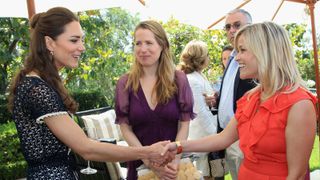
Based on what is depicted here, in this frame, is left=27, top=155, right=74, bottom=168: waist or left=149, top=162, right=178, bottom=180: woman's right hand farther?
left=149, top=162, right=178, bottom=180: woman's right hand

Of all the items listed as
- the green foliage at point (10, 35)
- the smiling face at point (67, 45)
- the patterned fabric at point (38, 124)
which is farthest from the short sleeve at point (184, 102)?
the green foliage at point (10, 35)

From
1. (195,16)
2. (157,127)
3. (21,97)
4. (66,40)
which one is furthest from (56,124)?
(195,16)

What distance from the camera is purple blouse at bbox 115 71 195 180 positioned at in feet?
9.68

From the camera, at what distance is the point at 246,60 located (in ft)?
8.01

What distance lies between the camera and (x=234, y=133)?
2.76m

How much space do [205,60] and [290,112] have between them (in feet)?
8.48

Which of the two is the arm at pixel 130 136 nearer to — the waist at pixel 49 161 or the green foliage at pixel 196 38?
the waist at pixel 49 161

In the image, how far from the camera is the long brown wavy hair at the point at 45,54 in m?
2.31

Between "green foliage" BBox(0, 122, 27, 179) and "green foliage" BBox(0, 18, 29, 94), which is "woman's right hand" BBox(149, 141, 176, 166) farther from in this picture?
"green foliage" BBox(0, 18, 29, 94)

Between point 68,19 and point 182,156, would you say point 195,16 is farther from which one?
point 68,19

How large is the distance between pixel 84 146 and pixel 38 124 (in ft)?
0.96

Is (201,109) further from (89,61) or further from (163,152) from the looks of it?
(89,61)

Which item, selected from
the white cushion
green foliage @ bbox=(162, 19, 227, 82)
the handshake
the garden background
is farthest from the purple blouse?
green foliage @ bbox=(162, 19, 227, 82)

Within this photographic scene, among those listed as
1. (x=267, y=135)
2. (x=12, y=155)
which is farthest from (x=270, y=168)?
(x=12, y=155)
